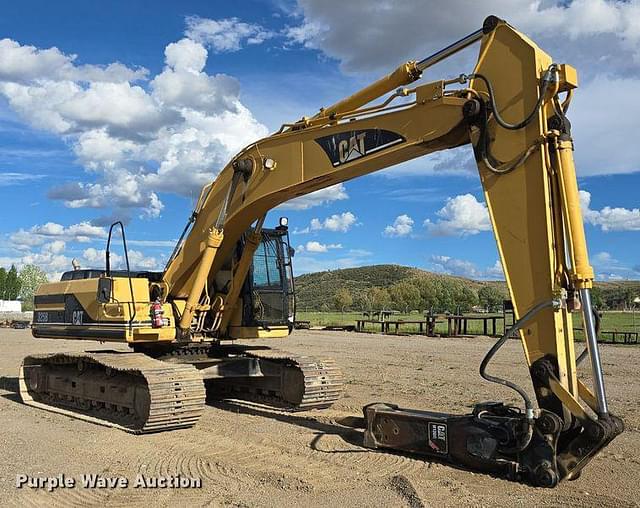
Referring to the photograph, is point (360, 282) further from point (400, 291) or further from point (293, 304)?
point (293, 304)

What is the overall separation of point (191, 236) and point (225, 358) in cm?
206

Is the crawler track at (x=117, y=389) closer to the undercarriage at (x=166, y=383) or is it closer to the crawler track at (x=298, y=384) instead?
the undercarriage at (x=166, y=383)

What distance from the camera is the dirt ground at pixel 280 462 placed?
620cm

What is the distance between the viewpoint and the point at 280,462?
7559mm

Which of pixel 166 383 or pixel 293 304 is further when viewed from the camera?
pixel 293 304

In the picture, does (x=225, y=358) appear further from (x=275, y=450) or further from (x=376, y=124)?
(x=376, y=124)

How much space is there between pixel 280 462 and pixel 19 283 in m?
101

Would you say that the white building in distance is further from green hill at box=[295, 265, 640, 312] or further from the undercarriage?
the undercarriage

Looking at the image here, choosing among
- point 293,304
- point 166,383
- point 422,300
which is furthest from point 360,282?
point 166,383

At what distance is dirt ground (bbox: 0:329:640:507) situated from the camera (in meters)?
6.20

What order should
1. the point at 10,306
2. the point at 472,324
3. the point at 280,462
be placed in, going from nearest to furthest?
the point at 280,462 < the point at 472,324 < the point at 10,306

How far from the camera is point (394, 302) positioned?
77.6 meters

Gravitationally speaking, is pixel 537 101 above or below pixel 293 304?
above

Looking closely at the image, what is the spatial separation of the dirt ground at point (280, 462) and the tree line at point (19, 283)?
84.0m
